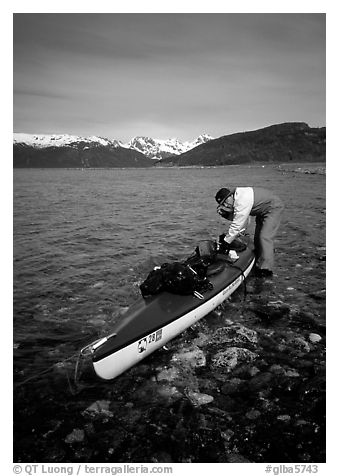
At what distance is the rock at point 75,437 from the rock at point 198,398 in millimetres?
1932

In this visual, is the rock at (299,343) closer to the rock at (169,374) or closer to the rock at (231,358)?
the rock at (231,358)

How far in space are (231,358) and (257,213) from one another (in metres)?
6.01

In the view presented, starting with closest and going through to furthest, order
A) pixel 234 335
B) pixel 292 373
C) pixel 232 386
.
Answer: pixel 232 386
pixel 292 373
pixel 234 335

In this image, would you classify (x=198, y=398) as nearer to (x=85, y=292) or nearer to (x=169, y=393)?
(x=169, y=393)

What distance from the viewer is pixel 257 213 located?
11.2 metres

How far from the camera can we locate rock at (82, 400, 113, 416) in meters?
5.32

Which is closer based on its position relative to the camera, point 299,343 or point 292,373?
point 292,373

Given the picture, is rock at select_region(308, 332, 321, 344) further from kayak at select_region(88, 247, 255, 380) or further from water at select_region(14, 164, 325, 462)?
kayak at select_region(88, 247, 255, 380)

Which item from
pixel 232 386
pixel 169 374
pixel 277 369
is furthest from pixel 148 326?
pixel 277 369

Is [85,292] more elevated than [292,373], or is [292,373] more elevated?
[85,292]

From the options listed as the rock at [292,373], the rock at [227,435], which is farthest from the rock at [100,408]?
the rock at [292,373]

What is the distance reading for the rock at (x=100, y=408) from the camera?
532 centimetres

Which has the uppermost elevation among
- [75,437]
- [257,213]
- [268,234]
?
[257,213]
